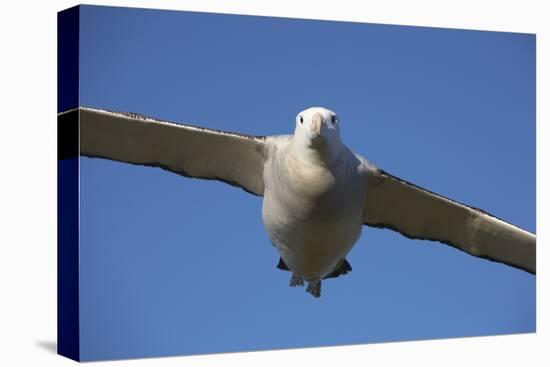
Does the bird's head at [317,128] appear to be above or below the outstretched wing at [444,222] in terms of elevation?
above

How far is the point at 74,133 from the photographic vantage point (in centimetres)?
1075

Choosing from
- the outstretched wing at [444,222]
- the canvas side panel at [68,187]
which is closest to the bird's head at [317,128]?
the outstretched wing at [444,222]

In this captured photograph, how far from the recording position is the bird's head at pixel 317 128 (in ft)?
33.5

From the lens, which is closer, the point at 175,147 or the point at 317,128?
the point at 317,128

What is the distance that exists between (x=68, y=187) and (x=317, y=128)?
7.39 feet

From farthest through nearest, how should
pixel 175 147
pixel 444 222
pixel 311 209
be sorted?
1. pixel 444 222
2. pixel 175 147
3. pixel 311 209

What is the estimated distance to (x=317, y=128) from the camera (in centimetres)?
1017

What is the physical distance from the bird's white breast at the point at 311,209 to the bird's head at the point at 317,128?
278 mm

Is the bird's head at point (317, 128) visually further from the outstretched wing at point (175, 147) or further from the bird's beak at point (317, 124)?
the outstretched wing at point (175, 147)

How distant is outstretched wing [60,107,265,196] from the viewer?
11.0 m

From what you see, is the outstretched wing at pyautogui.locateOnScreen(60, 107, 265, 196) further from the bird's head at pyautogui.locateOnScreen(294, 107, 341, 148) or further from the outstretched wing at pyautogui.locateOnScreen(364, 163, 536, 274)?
the outstretched wing at pyautogui.locateOnScreen(364, 163, 536, 274)

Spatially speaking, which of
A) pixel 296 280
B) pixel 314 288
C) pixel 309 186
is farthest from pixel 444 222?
pixel 309 186

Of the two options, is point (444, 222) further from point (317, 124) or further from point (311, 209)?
point (317, 124)

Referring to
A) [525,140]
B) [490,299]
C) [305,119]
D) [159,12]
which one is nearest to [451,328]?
[490,299]
